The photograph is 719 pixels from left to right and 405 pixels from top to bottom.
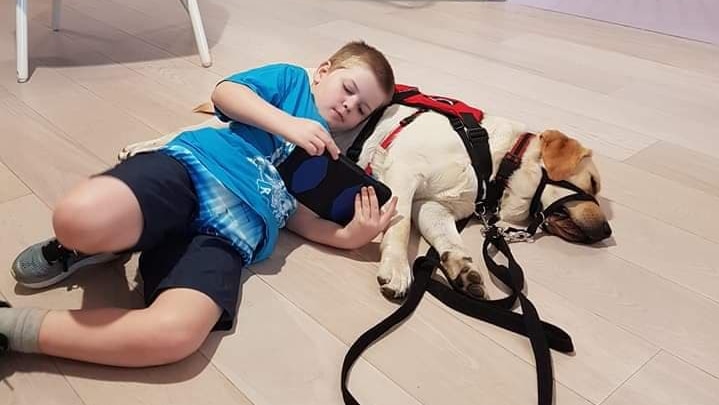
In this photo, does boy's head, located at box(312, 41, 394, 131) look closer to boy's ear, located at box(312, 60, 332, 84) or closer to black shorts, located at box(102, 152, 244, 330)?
boy's ear, located at box(312, 60, 332, 84)

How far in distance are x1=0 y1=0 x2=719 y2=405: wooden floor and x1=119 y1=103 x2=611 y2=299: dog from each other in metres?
0.07

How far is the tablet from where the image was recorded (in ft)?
3.93

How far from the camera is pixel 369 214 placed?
121cm

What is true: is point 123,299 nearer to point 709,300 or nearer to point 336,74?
point 336,74

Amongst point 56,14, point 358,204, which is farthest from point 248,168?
point 56,14

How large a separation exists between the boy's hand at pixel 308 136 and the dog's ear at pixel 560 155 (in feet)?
1.47

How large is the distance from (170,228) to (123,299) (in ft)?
0.55

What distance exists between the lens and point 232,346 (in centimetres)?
102

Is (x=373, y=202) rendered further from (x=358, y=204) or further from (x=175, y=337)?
(x=175, y=337)

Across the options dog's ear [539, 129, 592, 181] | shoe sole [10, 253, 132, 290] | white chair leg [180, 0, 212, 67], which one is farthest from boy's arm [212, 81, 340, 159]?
white chair leg [180, 0, 212, 67]

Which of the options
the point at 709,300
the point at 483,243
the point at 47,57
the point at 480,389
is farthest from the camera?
the point at 47,57

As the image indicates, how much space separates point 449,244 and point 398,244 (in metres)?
0.10

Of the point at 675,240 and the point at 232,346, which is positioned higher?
the point at 675,240

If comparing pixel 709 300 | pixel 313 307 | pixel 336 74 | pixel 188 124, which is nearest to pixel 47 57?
pixel 188 124
